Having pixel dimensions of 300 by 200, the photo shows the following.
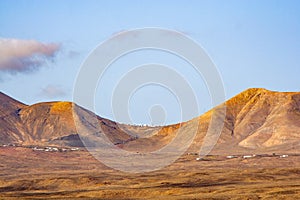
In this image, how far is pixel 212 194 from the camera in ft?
359

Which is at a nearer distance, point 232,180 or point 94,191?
point 94,191

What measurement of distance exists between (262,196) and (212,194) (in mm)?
10297

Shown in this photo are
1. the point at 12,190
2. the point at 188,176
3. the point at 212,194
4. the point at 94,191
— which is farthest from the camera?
the point at 188,176

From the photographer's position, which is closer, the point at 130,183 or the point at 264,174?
the point at 130,183

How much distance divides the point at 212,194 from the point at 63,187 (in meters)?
41.2

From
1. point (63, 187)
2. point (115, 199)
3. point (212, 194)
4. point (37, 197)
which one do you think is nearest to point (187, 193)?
point (212, 194)

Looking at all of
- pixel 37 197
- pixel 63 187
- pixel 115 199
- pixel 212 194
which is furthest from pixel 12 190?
pixel 212 194

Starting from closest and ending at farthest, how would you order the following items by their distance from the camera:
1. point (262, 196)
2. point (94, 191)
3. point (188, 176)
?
1. point (262, 196)
2. point (94, 191)
3. point (188, 176)

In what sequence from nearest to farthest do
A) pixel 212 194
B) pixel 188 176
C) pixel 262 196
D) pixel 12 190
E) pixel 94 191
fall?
1. pixel 262 196
2. pixel 212 194
3. pixel 94 191
4. pixel 12 190
5. pixel 188 176

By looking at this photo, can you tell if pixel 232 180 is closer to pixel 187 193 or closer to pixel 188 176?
pixel 188 176

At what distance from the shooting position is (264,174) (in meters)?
155

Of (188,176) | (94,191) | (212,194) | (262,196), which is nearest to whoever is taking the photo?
(262,196)

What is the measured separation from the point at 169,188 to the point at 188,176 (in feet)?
106

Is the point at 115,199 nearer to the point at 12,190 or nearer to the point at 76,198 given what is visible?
the point at 76,198
